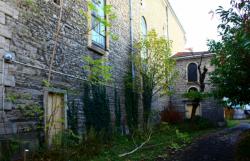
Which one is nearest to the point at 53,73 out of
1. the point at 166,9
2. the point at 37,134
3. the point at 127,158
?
the point at 37,134

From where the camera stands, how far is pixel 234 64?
782cm

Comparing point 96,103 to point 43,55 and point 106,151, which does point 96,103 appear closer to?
point 106,151

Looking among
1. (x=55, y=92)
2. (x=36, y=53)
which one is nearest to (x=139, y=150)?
(x=55, y=92)

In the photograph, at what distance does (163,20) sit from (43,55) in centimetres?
1879

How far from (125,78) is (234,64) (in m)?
8.44

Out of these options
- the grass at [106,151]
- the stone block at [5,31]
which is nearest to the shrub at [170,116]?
the grass at [106,151]

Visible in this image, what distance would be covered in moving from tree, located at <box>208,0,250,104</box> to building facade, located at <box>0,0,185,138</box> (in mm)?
3606

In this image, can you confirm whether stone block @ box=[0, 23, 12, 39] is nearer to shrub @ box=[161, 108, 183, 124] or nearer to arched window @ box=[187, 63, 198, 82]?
shrub @ box=[161, 108, 183, 124]

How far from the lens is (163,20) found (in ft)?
87.8

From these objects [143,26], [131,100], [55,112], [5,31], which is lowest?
[55,112]

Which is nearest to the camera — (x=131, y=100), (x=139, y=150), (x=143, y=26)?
(x=139, y=150)

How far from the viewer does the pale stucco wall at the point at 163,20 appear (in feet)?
72.0

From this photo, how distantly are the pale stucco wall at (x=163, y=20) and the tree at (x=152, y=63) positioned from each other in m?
3.91

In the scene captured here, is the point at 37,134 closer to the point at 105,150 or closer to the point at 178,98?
the point at 105,150
